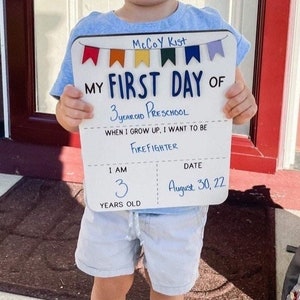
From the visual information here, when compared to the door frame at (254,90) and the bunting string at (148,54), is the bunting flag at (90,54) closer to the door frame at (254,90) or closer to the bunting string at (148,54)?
the bunting string at (148,54)

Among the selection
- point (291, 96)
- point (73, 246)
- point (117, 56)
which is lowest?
point (73, 246)

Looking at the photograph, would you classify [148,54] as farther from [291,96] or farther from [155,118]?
[291,96]

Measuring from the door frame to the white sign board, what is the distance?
127 centimetres

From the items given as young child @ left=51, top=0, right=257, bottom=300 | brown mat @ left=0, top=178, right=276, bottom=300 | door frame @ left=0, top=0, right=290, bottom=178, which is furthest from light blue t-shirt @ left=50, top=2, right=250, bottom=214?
door frame @ left=0, top=0, right=290, bottom=178

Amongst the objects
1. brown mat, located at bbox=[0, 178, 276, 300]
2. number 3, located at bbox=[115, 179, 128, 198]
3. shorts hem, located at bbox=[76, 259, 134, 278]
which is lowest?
brown mat, located at bbox=[0, 178, 276, 300]

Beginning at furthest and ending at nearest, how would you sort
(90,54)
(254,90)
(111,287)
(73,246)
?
(254,90), (73,246), (111,287), (90,54)

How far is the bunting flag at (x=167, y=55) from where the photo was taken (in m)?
1.55

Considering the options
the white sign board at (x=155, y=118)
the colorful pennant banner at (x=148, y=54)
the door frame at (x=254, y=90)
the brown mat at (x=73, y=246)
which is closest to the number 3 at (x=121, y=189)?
the white sign board at (x=155, y=118)

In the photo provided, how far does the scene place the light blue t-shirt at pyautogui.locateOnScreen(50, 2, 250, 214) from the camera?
1.60m

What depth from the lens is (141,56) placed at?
1.55 m

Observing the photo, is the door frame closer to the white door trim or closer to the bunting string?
the white door trim

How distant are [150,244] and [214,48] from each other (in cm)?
53

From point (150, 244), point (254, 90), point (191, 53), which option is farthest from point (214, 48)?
point (254, 90)

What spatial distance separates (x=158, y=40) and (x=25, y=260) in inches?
→ 46.8
